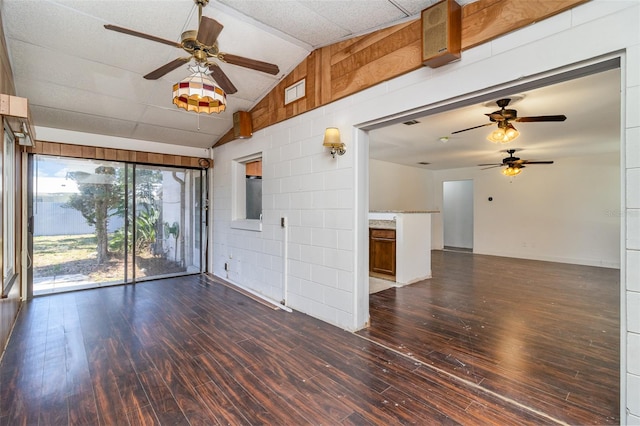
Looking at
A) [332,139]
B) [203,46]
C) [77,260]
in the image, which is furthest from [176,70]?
[77,260]

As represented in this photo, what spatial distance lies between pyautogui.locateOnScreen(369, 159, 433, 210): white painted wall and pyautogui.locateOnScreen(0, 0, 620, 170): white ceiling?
7.30 ft

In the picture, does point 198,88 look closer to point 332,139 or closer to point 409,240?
point 332,139

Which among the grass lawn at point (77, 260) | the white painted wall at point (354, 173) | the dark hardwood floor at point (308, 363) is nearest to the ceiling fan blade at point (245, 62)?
the white painted wall at point (354, 173)

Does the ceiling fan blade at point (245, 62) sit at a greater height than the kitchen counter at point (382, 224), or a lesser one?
greater

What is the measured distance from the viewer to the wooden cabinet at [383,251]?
4941 millimetres

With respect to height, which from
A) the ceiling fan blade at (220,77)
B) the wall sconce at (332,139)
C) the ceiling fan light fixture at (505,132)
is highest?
the ceiling fan blade at (220,77)

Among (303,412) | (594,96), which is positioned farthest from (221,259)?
(594,96)

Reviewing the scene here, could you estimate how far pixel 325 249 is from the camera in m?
3.24

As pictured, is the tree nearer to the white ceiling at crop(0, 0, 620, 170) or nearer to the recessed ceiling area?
the white ceiling at crop(0, 0, 620, 170)

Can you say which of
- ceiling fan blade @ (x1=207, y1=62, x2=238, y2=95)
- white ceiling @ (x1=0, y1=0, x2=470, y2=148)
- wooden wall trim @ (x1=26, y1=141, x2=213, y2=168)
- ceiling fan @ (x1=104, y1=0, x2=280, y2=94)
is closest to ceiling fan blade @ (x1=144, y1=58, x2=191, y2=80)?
ceiling fan @ (x1=104, y1=0, x2=280, y2=94)

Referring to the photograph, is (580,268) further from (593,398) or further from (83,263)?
(83,263)

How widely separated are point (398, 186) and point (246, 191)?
14.6ft

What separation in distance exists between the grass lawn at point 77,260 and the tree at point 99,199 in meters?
0.12

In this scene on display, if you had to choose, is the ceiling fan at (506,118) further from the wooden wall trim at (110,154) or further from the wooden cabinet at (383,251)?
the wooden wall trim at (110,154)
